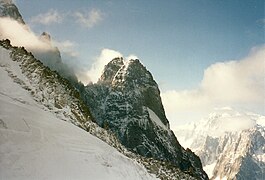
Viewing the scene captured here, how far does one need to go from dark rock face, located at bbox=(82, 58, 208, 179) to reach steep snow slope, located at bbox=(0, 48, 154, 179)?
236 feet

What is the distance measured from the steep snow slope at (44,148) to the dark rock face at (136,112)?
71860 mm

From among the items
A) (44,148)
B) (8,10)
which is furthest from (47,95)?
(8,10)

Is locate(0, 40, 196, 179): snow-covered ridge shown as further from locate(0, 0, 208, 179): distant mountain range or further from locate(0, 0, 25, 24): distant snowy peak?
locate(0, 0, 25, 24): distant snowy peak

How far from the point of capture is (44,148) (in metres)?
29.5

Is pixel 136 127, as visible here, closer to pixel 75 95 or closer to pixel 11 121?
pixel 75 95

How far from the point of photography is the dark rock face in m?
112

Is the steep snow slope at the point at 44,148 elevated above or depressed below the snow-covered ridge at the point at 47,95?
below

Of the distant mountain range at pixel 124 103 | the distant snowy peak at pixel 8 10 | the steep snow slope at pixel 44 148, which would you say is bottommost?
the steep snow slope at pixel 44 148

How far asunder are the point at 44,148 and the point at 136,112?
90.1 meters

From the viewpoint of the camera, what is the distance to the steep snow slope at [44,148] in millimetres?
→ 26281

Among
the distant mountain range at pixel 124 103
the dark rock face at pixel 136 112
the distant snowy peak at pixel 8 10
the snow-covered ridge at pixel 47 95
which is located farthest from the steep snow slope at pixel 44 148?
the distant snowy peak at pixel 8 10

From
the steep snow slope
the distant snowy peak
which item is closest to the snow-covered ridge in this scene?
the steep snow slope

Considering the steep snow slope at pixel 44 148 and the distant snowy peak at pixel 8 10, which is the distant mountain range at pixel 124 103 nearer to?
the distant snowy peak at pixel 8 10

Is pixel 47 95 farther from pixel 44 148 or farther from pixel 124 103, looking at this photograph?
pixel 124 103
